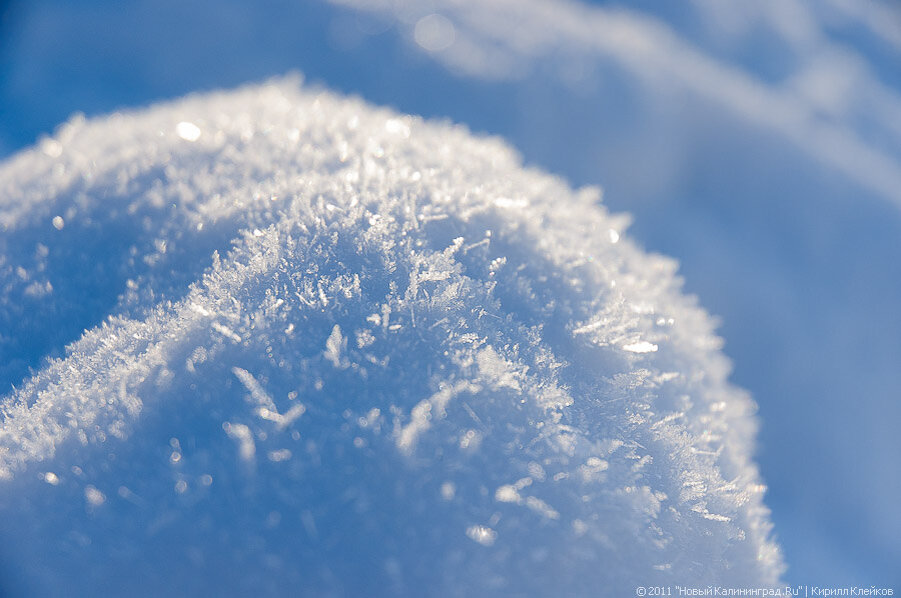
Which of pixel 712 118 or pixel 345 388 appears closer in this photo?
pixel 345 388

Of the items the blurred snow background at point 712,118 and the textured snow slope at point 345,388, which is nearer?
the textured snow slope at point 345,388

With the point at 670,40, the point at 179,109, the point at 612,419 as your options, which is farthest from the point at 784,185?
the point at 179,109

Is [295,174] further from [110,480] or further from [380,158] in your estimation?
[110,480]

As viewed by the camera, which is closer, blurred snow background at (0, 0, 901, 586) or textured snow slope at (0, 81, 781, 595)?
textured snow slope at (0, 81, 781, 595)

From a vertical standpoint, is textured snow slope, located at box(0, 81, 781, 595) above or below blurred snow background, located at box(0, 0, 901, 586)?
below

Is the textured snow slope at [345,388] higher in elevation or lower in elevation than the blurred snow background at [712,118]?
lower
